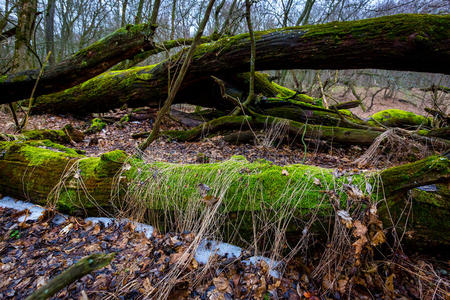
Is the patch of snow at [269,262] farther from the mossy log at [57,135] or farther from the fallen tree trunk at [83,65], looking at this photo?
the mossy log at [57,135]

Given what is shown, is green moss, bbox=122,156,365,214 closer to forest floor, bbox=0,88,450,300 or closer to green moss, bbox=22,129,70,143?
forest floor, bbox=0,88,450,300

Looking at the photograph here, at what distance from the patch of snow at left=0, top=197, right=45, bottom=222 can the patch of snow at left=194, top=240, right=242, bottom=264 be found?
199cm

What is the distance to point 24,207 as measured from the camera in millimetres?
2631

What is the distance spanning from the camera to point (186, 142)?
17.8 feet

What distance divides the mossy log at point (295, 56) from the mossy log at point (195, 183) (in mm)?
2132

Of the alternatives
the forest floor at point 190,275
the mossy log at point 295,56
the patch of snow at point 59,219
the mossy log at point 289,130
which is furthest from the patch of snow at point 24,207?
the mossy log at point 289,130

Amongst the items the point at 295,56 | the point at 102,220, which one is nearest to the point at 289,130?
the point at 295,56

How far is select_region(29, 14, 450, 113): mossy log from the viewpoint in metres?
3.96

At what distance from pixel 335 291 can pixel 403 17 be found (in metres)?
5.07

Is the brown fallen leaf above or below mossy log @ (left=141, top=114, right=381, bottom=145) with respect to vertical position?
below

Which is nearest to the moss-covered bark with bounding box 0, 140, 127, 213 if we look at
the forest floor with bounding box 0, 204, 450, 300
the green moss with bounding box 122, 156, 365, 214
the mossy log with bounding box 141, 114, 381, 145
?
the green moss with bounding box 122, 156, 365, 214

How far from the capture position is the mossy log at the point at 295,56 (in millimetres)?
3955

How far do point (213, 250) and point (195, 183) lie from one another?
2.20 ft

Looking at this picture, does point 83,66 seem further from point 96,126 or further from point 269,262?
point 269,262
